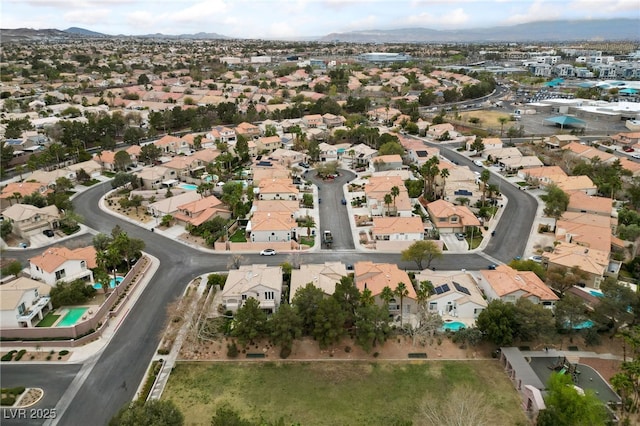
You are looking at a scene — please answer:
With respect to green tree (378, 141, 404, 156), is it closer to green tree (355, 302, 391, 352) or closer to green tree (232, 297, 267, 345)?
green tree (355, 302, 391, 352)

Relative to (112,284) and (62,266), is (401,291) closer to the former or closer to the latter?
(112,284)

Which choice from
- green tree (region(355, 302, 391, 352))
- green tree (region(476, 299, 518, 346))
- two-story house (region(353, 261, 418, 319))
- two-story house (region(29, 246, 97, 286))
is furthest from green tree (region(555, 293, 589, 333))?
two-story house (region(29, 246, 97, 286))

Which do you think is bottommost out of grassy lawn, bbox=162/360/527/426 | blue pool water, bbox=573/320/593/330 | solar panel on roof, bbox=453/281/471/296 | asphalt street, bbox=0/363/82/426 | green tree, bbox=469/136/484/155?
grassy lawn, bbox=162/360/527/426

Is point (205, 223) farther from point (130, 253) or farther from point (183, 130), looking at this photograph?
point (183, 130)

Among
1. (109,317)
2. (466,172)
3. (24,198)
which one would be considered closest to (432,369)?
(109,317)

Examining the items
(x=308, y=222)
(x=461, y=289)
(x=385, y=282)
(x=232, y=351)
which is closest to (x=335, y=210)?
(x=308, y=222)

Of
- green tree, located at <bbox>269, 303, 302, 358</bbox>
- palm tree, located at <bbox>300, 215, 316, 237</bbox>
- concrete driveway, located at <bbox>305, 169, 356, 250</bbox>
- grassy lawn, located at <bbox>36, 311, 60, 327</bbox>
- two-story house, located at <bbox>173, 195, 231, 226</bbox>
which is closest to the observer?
green tree, located at <bbox>269, 303, 302, 358</bbox>

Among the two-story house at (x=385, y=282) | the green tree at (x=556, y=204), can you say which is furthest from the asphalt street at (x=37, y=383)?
the green tree at (x=556, y=204)

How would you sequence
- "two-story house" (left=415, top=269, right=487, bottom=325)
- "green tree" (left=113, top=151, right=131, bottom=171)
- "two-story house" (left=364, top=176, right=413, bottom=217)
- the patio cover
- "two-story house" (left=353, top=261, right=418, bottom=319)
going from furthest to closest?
1. the patio cover
2. "green tree" (left=113, top=151, right=131, bottom=171)
3. "two-story house" (left=364, top=176, right=413, bottom=217)
4. "two-story house" (left=353, top=261, right=418, bottom=319)
5. "two-story house" (left=415, top=269, right=487, bottom=325)
